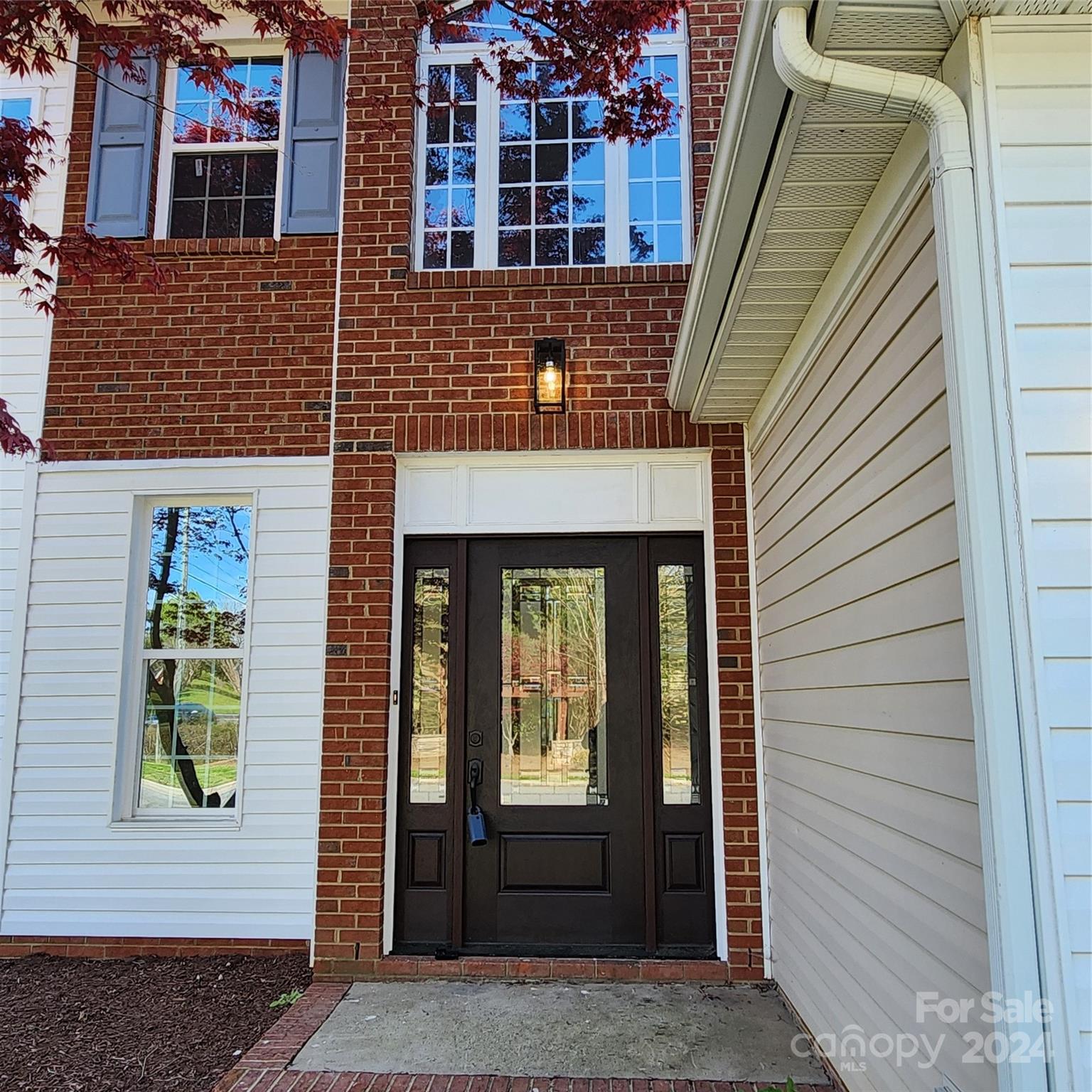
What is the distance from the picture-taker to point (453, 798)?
13.7 ft

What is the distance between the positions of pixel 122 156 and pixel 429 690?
3.65 meters

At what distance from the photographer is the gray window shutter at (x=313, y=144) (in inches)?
186

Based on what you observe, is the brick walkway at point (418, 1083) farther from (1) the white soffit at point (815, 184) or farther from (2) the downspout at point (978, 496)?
(1) the white soffit at point (815, 184)

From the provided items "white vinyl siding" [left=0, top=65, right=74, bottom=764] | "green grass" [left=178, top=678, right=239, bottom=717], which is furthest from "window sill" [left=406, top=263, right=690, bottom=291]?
"green grass" [left=178, top=678, right=239, bottom=717]

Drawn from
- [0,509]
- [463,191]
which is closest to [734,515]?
[463,191]

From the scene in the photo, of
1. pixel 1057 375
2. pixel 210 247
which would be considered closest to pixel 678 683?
pixel 1057 375

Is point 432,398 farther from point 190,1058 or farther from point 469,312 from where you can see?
point 190,1058

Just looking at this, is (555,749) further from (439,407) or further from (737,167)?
(737,167)

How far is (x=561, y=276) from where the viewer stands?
4.42 meters

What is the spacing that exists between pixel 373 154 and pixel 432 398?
1.47 m

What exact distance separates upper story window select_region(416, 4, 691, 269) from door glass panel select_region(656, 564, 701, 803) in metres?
1.83

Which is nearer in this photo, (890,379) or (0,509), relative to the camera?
(890,379)

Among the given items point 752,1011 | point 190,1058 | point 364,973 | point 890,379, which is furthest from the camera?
point 364,973

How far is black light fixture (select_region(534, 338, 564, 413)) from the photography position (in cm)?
427
